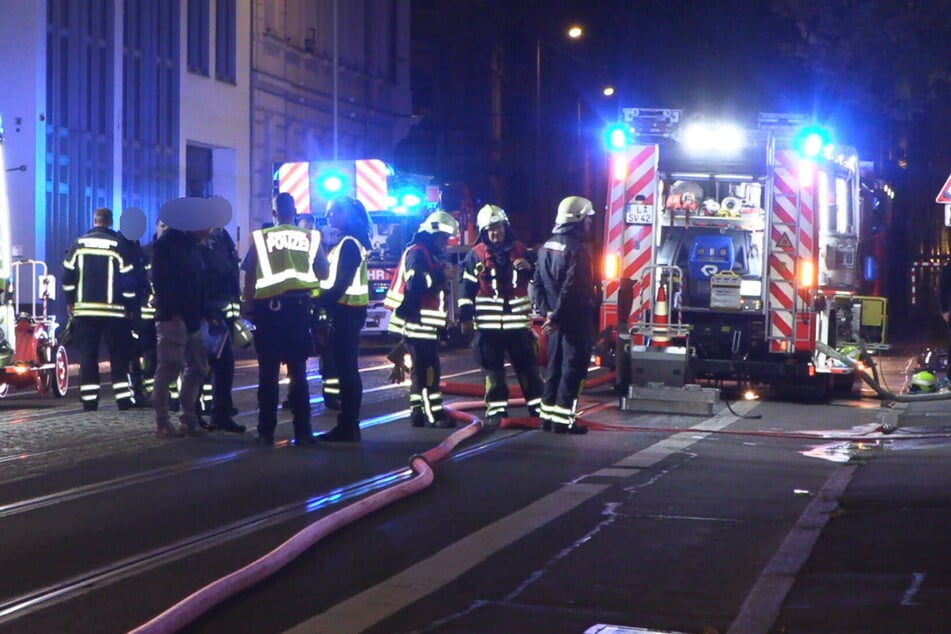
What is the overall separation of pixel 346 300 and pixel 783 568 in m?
5.27

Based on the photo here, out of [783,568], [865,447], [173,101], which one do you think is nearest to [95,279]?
[865,447]

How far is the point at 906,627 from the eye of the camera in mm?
5531

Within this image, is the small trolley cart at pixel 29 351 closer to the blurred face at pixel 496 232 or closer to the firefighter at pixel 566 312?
the blurred face at pixel 496 232

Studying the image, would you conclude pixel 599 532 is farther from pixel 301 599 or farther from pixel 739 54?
pixel 739 54

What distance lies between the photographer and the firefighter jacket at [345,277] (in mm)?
11188

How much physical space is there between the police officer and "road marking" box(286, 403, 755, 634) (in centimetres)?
251

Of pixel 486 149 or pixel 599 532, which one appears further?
pixel 486 149

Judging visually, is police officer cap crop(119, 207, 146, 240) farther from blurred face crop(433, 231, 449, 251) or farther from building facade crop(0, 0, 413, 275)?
building facade crop(0, 0, 413, 275)

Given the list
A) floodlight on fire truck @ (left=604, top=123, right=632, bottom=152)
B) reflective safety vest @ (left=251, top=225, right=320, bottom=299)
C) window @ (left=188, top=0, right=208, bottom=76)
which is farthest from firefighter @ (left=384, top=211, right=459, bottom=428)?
window @ (left=188, top=0, right=208, bottom=76)

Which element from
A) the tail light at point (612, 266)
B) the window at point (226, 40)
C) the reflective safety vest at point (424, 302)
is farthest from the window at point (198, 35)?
the reflective safety vest at point (424, 302)

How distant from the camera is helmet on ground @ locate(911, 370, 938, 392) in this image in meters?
15.9

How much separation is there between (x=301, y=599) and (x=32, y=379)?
8.87 metres

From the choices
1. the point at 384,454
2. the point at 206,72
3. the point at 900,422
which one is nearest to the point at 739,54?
the point at 206,72

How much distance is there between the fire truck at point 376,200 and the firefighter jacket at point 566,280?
12.1 m
